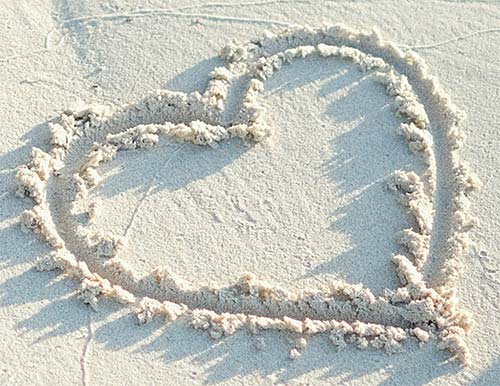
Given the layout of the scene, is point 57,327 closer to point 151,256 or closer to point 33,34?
point 151,256

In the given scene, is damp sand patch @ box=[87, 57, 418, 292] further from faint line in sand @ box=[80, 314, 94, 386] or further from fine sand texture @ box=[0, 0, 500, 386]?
faint line in sand @ box=[80, 314, 94, 386]

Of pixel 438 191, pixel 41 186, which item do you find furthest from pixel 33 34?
pixel 438 191

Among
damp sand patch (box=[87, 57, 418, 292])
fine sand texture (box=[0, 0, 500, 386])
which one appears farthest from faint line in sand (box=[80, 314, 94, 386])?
damp sand patch (box=[87, 57, 418, 292])

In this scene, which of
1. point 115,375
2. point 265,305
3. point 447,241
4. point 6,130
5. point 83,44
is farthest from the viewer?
point 83,44

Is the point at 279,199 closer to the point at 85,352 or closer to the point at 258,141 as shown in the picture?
the point at 258,141

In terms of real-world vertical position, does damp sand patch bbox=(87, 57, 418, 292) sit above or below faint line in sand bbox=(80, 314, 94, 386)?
above

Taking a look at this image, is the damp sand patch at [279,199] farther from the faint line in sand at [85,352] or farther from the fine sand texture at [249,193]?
the faint line in sand at [85,352]

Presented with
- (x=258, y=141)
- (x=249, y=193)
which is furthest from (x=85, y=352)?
(x=258, y=141)
